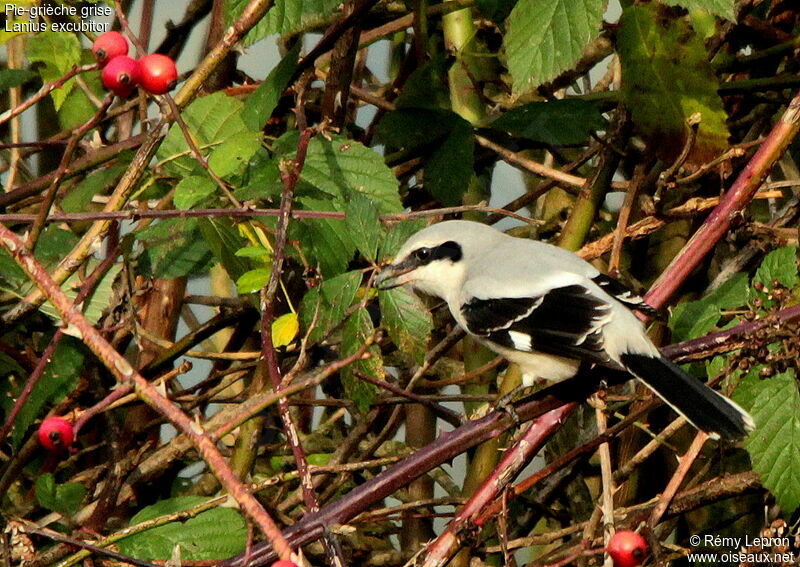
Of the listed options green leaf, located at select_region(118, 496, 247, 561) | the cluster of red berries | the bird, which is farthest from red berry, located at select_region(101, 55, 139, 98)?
green leaf, located at select_region(118, 496, 247, 561)

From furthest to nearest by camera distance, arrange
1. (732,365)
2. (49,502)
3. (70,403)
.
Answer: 1. (70,403)
2. (49,502)
3. (732,365)

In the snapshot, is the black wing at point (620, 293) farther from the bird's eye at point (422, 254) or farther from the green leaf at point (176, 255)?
the green leaf at point (176, 255)

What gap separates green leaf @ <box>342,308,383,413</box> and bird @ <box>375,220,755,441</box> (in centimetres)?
12

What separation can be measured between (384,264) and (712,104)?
107 centimetres

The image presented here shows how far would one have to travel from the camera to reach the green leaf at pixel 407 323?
83.4 inches

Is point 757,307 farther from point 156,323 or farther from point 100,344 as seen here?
point 156,323

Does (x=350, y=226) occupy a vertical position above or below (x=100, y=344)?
below

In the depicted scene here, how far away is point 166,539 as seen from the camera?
1.98m

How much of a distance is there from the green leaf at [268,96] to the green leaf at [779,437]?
1.28m

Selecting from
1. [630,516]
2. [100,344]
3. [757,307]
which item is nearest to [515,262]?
[757,307]

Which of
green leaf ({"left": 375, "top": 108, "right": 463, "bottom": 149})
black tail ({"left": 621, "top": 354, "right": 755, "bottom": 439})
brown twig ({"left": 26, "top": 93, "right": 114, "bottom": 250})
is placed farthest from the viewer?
green leaf ({"left": 375, "top": 108, "right": 463, "bottom": 149})

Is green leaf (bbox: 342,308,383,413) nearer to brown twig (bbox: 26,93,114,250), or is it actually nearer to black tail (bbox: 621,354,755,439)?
black tail (bbox: 621,354,755,439)

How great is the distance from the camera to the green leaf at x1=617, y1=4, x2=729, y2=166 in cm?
256

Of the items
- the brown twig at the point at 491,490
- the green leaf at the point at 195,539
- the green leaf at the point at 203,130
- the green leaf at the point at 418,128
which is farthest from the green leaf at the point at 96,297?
the brown twig at the point at 491,490
